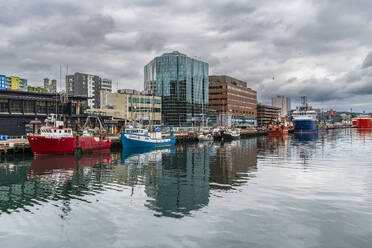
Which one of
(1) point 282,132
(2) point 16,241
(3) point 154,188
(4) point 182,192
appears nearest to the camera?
(2) point 16,241

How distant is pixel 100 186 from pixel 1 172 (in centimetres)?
1972

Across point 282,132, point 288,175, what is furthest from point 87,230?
point 282,132

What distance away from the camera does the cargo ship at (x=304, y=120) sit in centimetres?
17575

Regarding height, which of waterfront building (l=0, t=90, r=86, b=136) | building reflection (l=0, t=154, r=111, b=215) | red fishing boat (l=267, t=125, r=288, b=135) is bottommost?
building reflection (l=0, t=154, r=111, b=215)

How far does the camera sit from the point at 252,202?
24531 mm

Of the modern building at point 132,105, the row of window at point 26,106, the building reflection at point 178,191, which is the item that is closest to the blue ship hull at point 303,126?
the modern building at point 132,105

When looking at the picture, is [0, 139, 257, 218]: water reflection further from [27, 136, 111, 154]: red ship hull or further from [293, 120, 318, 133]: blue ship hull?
[293, 120, 318, 133]: blue ship hull

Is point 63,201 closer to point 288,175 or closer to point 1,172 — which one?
point 1,172

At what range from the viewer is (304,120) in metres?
176

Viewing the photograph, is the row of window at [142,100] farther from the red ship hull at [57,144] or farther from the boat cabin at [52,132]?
the boat cabin at [52,132]

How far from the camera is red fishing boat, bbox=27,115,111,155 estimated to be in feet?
192

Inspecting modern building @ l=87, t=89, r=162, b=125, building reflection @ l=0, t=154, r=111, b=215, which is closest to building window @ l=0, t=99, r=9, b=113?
building reflection @ l=0, t=154, r=111, b=215

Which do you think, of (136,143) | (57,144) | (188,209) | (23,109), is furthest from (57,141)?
(188,209)

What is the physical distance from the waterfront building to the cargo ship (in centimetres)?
13056
